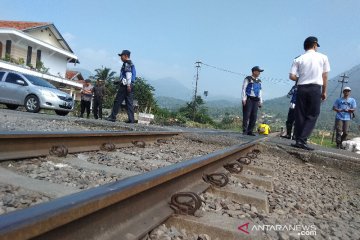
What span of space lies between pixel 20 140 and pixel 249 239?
2366 millimetres

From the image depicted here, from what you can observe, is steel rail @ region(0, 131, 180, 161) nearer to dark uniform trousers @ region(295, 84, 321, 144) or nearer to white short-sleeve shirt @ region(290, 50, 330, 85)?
dark uniform trousers @ region(295, 84, 321, 144)

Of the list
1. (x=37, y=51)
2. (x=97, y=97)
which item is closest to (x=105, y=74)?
(x=37, y=51)

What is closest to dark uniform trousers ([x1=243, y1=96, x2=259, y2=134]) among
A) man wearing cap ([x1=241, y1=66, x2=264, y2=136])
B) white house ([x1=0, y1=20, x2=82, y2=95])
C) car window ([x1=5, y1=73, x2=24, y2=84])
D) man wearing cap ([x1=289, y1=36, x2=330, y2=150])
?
man wearing cap ([x1=241, y1=66, x2=264, y2=136])

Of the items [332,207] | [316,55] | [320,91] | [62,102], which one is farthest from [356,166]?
[62,102]

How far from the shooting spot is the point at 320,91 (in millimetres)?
7016

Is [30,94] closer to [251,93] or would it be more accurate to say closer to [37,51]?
[251,93]

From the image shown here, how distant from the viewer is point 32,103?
14195mm

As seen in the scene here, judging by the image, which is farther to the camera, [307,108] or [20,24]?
[20,24]

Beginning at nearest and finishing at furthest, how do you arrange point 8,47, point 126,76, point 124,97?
point 126,76 → point 124,97 → point 8,47

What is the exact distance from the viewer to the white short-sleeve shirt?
6.93 metres

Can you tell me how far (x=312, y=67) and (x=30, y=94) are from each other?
10617 mm

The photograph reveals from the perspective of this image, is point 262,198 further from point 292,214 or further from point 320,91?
point 320,91

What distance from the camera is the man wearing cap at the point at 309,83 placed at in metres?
6.95

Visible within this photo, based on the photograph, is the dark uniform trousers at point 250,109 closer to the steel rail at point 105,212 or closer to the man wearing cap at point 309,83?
the man wearing cap at point 309,83
